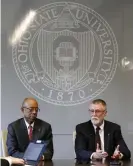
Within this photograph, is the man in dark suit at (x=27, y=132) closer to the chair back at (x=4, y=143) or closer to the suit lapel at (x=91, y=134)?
the chair back at (x=4, y=143)

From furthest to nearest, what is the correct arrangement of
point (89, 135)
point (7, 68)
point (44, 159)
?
point (7, 68)
point (89, 135)
point (44, 159)

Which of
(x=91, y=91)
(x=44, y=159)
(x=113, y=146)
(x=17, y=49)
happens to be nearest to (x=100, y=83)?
(x=91, y=91)

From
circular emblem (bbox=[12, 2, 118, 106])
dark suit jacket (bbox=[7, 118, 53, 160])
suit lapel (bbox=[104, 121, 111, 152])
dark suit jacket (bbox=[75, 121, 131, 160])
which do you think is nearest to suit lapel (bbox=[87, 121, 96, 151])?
dark suit jacket (bbox=[75, 121, 131, 160])

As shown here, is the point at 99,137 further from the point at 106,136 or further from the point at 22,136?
the point at 22,136

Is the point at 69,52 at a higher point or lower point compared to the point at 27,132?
higher

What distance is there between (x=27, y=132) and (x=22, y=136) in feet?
0.24

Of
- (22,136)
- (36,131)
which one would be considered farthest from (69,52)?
(22,136)

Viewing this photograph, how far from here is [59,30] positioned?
5910mm

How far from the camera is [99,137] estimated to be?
169 inches

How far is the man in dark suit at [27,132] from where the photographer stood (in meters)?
4.22

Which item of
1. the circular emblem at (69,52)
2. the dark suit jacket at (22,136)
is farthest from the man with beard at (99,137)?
the circular emblem at (69,52)

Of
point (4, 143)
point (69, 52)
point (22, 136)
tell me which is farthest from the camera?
point (69, 52)

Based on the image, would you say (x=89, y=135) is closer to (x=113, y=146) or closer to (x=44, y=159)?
(x=113, y=146)

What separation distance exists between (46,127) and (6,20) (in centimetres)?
216
